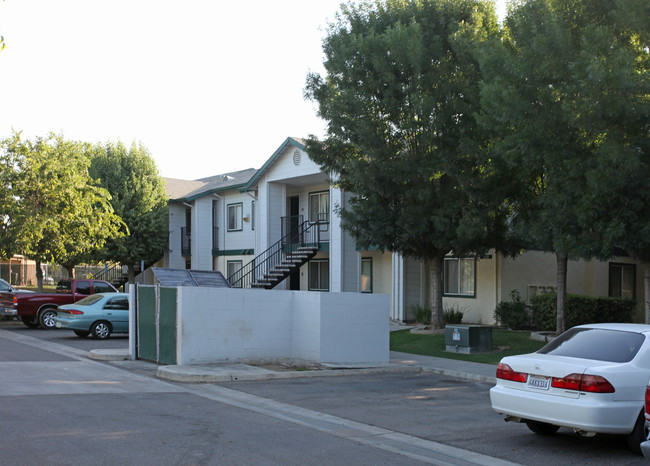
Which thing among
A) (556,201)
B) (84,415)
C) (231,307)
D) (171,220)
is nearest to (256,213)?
(171,220)

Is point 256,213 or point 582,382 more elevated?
point 256,213

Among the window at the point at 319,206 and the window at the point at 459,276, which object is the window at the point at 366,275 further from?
the window at the point at 459,276

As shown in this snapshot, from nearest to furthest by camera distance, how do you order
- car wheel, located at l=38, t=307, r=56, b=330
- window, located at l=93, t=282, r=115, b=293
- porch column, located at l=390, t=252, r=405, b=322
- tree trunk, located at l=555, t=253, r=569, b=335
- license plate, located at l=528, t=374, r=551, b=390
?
license plate, located at l=528, t=374, r=551, b=390 → tree trunk, located at l=555, t=253, r=569, b=335 → car wheel, located at l=38, t=307, r=56, b=330 → porch column, located at l=390, t=252, r=405, b=322 → window, located at l=93, t=282, r=115, b=293

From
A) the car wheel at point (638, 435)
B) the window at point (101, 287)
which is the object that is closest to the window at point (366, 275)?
the window at point (101, 287)

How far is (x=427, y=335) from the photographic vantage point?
20.9m

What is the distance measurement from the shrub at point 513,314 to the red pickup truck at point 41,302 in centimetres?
1501

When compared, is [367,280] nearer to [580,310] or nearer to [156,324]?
[580,310]

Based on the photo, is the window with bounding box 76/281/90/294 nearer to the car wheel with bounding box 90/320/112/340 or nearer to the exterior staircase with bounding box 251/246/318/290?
the car wheel with bounding box 90/320/112/340

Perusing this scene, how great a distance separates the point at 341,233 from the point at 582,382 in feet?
63.5

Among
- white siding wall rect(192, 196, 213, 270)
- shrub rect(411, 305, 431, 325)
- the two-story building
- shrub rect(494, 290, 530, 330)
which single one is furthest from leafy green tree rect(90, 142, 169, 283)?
shrub rect(494, 290, 530, 330)

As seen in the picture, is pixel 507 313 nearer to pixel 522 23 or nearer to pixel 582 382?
pixel 522 23

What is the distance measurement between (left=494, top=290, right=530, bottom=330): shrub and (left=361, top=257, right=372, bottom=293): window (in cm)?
662

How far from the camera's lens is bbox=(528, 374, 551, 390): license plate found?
308 inches

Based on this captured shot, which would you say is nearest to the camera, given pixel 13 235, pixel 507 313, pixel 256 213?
pixel 507 313
